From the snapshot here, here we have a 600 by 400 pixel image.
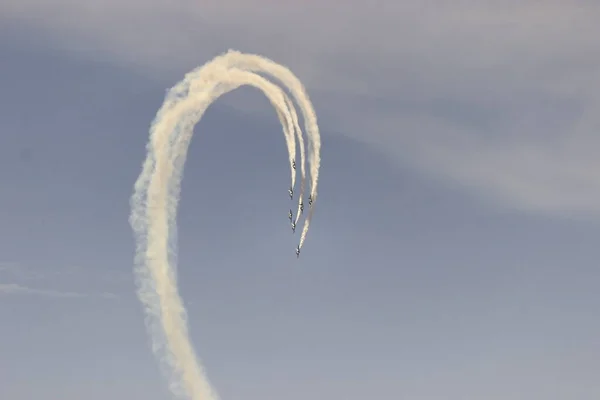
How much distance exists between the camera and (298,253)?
200 m

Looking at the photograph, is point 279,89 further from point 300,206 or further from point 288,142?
point 300,206

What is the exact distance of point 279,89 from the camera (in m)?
193

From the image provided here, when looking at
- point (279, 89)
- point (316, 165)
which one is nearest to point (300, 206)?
point (316, 165)

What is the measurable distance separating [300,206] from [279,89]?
2190cm

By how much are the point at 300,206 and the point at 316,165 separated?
26.9 feet

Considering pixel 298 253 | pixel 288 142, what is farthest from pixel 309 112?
pixel 298 253

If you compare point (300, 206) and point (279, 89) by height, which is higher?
point (279, 89)

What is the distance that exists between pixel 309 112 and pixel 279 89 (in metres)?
6.94

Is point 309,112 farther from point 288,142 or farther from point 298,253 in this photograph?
point 298,253

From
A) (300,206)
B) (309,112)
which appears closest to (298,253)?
(300,206)

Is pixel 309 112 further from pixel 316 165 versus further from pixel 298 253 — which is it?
pixel 298 253

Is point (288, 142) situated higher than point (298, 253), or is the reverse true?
point (288, 142)

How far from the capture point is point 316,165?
197 m

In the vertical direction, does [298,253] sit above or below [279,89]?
below
